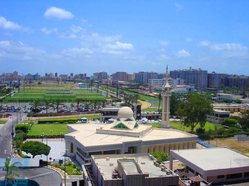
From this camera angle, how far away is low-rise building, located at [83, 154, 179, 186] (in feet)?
50.6

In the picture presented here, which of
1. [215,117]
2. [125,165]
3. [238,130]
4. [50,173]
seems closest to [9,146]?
[50,173]

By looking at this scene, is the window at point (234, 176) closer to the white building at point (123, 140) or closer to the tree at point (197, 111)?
the white building at point (123, 140)

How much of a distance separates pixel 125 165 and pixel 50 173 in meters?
12.1

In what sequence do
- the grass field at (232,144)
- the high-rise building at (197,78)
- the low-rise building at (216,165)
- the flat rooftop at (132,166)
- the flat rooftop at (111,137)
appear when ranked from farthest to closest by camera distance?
the high-rise building at (197,78) → the grass field at (232,144) → the flat rooftop at (111,137) → the low-rise building at (216,165) → the flat rooftop at (132,166)

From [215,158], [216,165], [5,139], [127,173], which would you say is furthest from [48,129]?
[127,173]

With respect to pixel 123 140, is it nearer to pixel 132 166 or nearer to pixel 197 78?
pixel 132 166

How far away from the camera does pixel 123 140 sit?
3147cm

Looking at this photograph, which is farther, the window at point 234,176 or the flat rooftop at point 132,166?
the window at point 234,176

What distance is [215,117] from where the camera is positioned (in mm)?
59594

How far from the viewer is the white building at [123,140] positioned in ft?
96.4

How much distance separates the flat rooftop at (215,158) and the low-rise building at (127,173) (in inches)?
153

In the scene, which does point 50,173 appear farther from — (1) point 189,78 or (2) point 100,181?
(1) point 189,78

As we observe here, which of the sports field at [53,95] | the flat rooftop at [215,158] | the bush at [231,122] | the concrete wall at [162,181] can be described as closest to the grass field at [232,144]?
the bush at [231,122]

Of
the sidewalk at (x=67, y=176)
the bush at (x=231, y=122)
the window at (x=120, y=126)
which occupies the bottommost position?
the sidewalk at (x=67, y=176)
